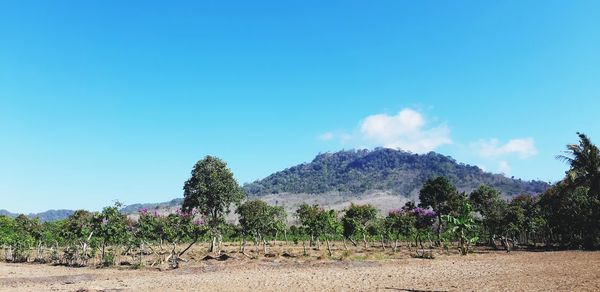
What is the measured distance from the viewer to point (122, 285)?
24.1 meters

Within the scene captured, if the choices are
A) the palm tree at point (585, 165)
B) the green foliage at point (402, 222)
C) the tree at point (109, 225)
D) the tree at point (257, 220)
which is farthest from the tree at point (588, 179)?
the tree at point (109, 225)

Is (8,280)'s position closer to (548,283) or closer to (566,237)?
(548,283)

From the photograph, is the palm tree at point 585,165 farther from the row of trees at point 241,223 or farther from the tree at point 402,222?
the tree at point 402,222

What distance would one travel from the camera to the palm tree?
1852 inches

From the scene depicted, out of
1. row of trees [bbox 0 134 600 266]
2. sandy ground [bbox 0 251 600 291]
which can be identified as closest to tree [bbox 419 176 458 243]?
row of trees [bbox 0 134 600 266]

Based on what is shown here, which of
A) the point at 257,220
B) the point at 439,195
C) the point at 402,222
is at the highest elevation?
the point at 439,195

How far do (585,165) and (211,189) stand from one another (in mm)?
43937

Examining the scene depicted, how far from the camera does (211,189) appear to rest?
5262 centimetres

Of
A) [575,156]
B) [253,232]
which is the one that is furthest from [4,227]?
[575,156]

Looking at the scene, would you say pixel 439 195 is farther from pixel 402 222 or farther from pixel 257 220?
pixel 257 220

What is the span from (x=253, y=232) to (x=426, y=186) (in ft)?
112

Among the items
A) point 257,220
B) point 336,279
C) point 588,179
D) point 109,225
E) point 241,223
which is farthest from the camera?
point 241,223

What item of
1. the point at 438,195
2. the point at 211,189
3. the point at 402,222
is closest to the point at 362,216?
the point at 402,222

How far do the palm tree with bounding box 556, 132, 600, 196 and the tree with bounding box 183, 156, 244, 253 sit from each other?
40.0 meters
